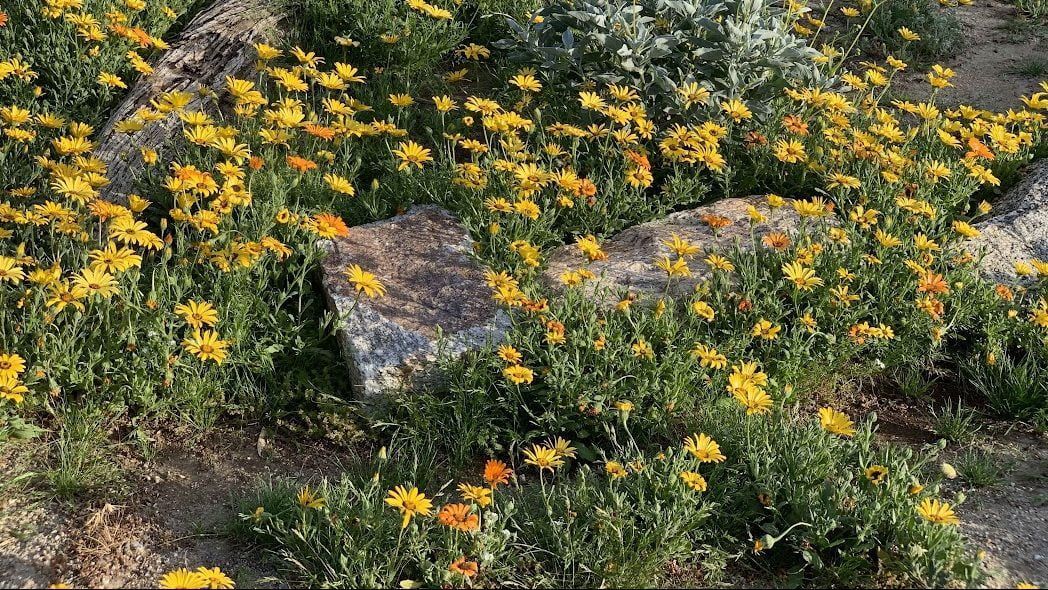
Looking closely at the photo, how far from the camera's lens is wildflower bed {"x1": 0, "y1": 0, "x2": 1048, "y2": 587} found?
10.2 feet

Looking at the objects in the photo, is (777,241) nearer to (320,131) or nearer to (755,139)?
(755,139)

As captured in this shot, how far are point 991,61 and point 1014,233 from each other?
2.92m

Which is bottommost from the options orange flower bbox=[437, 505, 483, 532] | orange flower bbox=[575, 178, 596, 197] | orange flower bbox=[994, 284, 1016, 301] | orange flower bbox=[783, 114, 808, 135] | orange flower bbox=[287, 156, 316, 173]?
orange flower bbox=[994, 284, 1016, 301]

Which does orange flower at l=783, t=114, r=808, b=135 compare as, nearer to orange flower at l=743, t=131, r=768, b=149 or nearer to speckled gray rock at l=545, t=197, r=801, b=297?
orange flower at l=743, t=131, r=768, b=149

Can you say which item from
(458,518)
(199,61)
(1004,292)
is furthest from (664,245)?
(199,61)

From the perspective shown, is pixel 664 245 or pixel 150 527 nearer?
pixel 150 527

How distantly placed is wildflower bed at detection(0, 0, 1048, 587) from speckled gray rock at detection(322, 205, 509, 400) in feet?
0.40

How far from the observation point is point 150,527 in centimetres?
325

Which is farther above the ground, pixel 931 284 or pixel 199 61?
pixel 199 61

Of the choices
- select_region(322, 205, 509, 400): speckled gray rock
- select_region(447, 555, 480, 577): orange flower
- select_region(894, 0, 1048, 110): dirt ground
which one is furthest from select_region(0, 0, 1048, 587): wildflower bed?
select_region(894, 0, 1048, 110): dirt ground

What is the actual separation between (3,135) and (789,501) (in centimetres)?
435

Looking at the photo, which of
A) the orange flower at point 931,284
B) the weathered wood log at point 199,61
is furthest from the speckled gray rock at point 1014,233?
the weathered wood log at point 199,61

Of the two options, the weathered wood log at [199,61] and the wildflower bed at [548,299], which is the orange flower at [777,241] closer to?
the wildflower bed at [548,299]

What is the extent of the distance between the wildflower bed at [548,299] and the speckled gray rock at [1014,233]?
0.13 meters
